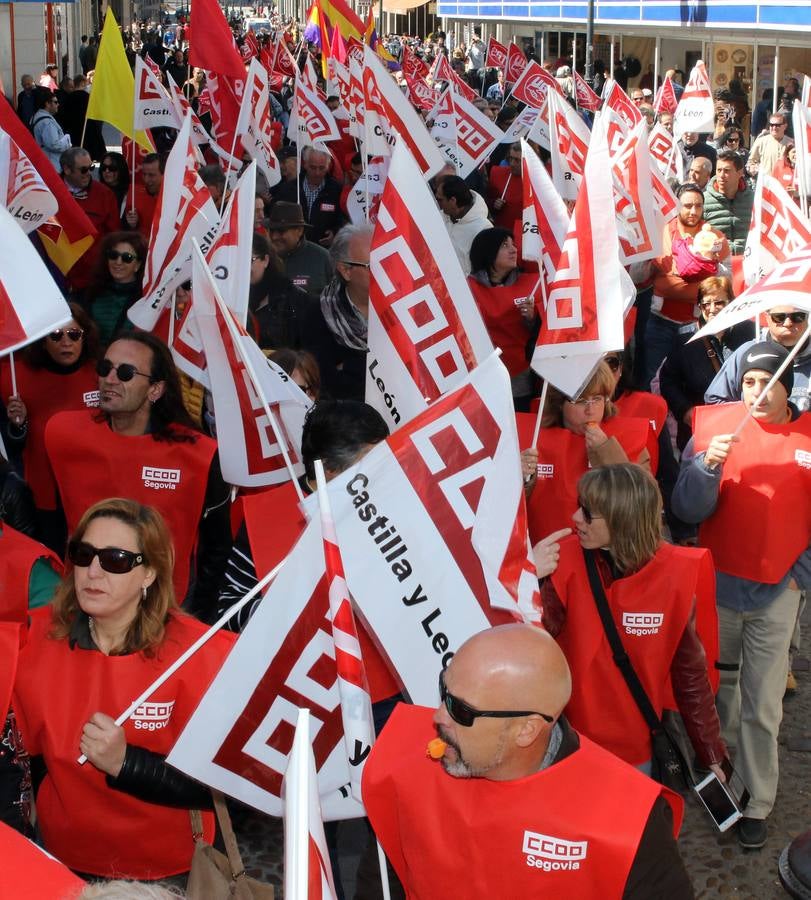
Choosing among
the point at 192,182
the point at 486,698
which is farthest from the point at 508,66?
the point at 486,698

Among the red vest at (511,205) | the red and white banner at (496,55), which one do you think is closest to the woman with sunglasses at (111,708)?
the red vest at (511,205)

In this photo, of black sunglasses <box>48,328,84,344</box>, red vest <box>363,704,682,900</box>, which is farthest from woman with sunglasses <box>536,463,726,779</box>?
black sunglasses <box>48,328,84,344</box>

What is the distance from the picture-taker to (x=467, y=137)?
471 inches

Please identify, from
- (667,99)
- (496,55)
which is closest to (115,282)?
(667,99)

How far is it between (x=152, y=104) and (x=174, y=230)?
555 centimetres

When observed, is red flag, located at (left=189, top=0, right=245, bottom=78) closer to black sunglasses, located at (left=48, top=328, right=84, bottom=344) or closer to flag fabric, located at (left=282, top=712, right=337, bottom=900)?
black sunglasses, located at (left=48, top=328, right=84, bottom=344)

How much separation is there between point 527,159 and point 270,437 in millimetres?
2225

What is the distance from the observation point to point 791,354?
4922mm

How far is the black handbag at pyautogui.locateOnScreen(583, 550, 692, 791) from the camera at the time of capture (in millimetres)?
4195

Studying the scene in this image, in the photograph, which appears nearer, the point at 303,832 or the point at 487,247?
the point at 303,832

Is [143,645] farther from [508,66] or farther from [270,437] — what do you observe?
[508,66]

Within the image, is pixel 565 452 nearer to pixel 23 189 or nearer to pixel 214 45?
pixel 23 189

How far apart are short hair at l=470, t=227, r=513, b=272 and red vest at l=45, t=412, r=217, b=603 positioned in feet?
10.5

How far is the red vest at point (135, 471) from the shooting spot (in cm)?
498
